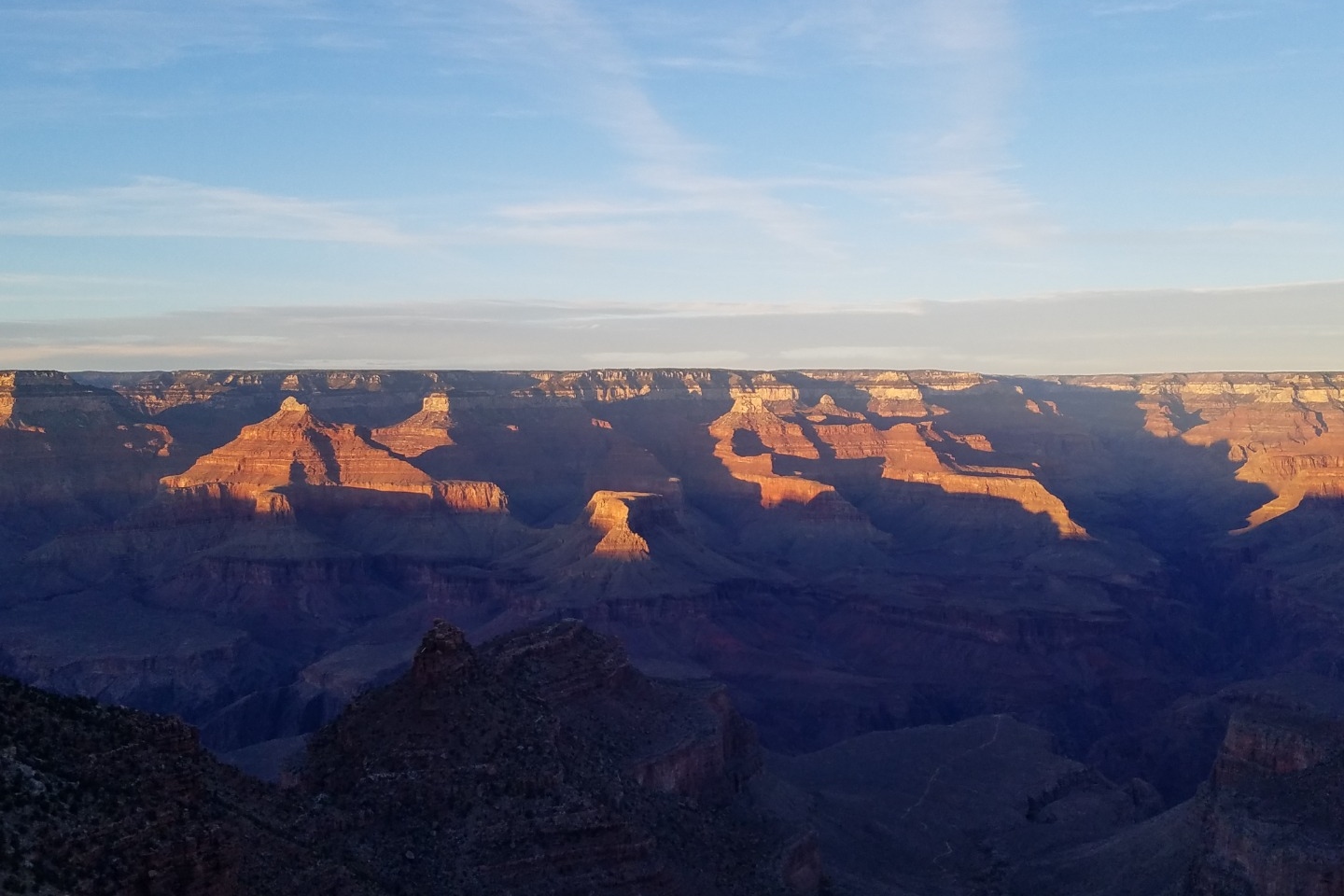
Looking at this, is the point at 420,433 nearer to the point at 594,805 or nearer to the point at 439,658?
the point at 439,658

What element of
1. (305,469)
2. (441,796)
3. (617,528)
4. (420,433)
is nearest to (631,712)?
(441,796)

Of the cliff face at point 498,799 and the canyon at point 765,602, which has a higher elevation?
the cliff face at point 498,799

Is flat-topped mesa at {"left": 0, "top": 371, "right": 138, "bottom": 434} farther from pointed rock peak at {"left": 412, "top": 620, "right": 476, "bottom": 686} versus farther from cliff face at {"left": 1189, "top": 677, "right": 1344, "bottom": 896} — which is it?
cliff face at {"left": 1189, "top": 677, "right": 1344, "bottom": 896}

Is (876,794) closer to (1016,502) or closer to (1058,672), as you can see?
(1058,672)

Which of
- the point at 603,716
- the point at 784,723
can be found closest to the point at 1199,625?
the point at 784,723

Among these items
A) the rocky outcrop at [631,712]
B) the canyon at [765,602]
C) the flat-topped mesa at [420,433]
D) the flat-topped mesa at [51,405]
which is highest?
the flat-topped mesa at [51,405]

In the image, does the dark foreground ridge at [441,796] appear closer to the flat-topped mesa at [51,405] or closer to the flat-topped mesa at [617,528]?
the flat-topped mesa at [617,528]

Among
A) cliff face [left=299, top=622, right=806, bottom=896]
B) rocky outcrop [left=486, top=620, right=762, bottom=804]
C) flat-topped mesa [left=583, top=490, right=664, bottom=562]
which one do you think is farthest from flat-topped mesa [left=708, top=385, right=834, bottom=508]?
cliff face [left=299, top=622, right=806, bottom=896]

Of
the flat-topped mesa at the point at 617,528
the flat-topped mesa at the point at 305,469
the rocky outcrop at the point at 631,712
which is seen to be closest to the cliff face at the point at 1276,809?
the rocky outcrop at the point at 631,712
